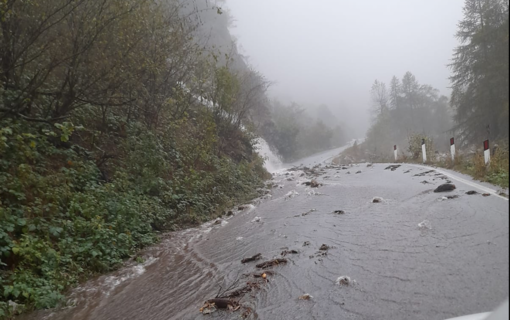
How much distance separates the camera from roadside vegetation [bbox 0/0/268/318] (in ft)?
18.2

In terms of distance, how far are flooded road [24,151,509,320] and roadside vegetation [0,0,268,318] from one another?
730mm

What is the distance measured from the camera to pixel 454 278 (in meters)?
3.65

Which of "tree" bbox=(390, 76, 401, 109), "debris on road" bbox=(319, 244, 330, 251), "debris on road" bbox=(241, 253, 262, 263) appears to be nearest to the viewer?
"debris on road" bbox=(319, 244, 330, 251)

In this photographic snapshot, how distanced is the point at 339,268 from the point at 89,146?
324 inches

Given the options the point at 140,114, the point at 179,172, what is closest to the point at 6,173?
the point at 179,172

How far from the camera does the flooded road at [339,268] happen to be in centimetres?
341

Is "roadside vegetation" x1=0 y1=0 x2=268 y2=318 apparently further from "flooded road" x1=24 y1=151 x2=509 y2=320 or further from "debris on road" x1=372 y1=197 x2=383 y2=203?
"debris on road" x1=372 y1=197 x2=383 y2=203

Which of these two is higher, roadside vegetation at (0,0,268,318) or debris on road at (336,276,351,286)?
roadside vegetation at (0,0,268,318)

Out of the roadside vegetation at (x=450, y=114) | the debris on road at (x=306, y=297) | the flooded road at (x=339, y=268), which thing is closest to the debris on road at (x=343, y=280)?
the flooded road at (x=339, y=268)

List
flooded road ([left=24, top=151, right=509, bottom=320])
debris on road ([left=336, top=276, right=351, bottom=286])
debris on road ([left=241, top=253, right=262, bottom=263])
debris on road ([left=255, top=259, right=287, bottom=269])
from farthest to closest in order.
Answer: debris on road ([left=241, top=253, right=262, bottom=263]) < debris on road ([left=255, top=259, right=287, bottom=269]) < debris on road ([left=336, top=276, right=351, bottom=286]) < flooded road ([left=24, top=151, right=509, bottom=320])

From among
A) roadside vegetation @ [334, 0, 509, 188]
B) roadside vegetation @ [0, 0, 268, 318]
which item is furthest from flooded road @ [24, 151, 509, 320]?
roadside vegetation @ [334, 0, 509, 188]

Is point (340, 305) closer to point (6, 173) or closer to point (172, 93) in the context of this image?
point (6, 173)

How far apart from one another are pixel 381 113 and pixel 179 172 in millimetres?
67367

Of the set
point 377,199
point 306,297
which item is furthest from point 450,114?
point 306,297
